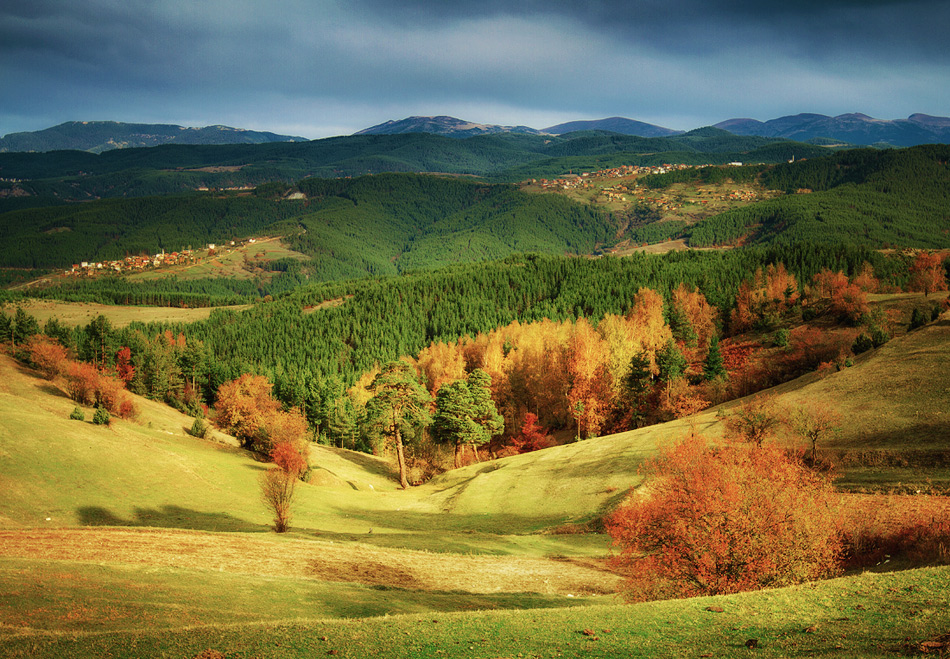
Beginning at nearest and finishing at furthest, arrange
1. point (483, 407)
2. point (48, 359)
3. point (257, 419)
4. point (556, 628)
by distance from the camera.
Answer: point (556, 628), point (257, 419), point (483, 407), point (48, 359)

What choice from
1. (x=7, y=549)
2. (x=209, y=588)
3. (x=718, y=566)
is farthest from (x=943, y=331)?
(x=7, y=549)

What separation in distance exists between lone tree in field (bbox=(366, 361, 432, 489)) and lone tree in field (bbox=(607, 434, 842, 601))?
5251 cm

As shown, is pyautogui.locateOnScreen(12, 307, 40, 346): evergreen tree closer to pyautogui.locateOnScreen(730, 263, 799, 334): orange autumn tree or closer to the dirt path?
the dirt path

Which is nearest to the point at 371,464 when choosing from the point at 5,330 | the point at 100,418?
the point at 100,418

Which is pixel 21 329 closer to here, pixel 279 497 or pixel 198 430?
pixel 198 430

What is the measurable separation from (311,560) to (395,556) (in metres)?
6.40

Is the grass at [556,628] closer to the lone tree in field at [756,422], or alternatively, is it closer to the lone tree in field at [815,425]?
the lone tree in field at [815,425]

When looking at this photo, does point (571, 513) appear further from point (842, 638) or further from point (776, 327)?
point (776, 327)

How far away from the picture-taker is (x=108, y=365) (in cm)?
13812

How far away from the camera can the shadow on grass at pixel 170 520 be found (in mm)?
48812

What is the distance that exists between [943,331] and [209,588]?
87.6m

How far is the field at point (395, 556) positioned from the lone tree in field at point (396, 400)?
995 centimetres

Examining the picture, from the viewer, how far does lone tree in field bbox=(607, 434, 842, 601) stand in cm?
3002

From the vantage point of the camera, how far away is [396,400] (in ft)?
272
